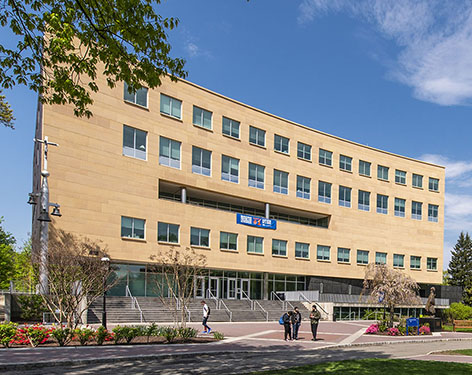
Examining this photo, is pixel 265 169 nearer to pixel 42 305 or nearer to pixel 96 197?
pixel 96 197

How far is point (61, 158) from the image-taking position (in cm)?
3544

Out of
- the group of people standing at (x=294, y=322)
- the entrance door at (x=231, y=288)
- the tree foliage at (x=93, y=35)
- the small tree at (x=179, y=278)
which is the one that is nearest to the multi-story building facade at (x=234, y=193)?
the entrance door at (x=231, y=288)

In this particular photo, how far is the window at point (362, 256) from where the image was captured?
187 ft

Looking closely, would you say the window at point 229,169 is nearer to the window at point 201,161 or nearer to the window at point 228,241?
the window at point 201,161

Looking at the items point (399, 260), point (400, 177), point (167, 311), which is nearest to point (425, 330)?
point (167, 311)

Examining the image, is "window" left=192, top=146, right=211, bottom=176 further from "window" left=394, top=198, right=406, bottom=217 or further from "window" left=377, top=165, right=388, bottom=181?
"window" left=394, top=198, right=406, bottom=217

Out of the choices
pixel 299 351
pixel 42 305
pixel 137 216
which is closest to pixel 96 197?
pixel 137 216

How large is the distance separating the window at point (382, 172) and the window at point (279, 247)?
1793 centimetres

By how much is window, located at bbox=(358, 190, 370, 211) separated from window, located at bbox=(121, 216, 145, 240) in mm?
29121

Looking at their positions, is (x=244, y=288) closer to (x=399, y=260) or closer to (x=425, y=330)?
(x=425, y=330)

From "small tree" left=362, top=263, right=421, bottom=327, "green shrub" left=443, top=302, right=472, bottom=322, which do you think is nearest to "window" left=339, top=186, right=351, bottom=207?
"green shrub" left=443, top=302, right=472, bottom=322

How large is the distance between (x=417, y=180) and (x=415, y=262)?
35.5 ft

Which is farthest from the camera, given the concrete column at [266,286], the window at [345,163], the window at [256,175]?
the window at [345,163]

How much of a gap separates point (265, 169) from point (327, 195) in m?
9.63
